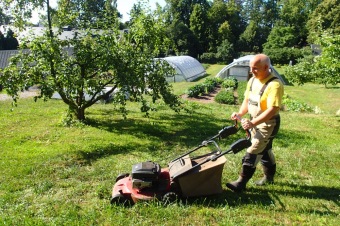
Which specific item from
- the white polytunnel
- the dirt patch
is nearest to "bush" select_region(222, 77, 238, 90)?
the dirt patch

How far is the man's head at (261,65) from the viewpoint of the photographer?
4.16 meters

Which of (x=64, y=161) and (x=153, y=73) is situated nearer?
(x=64, y=161)

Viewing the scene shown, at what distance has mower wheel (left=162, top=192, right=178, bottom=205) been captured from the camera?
13.5 ft

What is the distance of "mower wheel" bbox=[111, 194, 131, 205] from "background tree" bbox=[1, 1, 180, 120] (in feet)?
13.2

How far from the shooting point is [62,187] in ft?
15.9

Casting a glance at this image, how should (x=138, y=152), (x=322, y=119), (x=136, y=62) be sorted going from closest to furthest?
(x=138, y=152) < (x=136, y=62) < (x=322, y=119)

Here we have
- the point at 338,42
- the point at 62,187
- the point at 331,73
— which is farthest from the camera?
the point at 331,73

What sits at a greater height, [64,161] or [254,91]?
[254,91]

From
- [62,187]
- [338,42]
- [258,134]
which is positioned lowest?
[62,187]

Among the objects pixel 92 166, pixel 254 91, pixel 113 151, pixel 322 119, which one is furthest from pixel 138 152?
pixel 322 119

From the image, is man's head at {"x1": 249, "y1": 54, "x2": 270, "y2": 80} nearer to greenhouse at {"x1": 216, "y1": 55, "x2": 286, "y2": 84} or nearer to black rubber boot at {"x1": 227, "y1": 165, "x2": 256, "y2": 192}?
black rubber boot at {"x1": 227, "y1": 165, "x2": 256, "y2": 192}

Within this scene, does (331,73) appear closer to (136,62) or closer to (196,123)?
(196,123)

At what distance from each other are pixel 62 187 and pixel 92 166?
954mm

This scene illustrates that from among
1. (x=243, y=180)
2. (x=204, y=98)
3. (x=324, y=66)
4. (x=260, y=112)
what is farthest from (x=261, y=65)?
(x=204, y=98)
